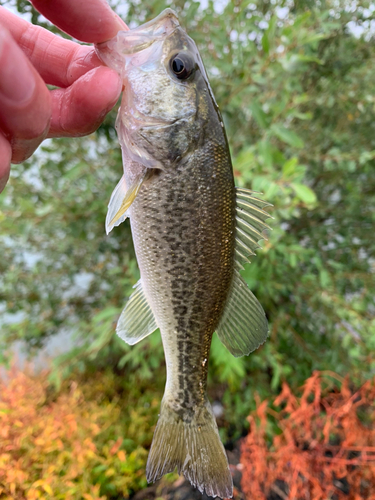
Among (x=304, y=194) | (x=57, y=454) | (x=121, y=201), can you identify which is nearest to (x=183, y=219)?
(x=121, y=201)

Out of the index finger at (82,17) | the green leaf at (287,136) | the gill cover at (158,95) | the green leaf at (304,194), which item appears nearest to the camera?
the index finger at (82,17)

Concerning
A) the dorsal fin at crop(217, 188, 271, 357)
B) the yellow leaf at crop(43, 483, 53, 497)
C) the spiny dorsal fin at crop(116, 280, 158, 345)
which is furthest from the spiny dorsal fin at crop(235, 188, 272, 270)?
the yellow leaf at crop(43, 483, 53, 497)

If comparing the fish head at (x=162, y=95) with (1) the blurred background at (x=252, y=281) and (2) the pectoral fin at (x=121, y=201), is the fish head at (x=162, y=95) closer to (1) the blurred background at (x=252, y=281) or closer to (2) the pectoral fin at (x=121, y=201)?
(2) the pectoral fin at (x=121, y=201)

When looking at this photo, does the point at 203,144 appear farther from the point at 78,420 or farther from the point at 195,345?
the point at 78,420

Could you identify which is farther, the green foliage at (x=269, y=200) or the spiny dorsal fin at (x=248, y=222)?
the green foliage at (x=269, y=200)

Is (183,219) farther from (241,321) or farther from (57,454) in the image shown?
(57,454)

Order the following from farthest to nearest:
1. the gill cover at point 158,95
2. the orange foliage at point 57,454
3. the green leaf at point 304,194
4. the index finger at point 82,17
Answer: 1. the orange foliage at point 57,454
2. the green leaf at point 304,194
3. the gill cover at point 158,95
4. the index finger at point 82,17

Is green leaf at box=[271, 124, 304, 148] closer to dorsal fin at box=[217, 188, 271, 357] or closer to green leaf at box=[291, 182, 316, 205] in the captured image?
green leaf at box=[291, 182, 316, 205]

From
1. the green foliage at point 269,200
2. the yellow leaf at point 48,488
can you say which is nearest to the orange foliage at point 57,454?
the yellow leaf at point 48,488
